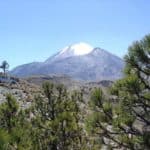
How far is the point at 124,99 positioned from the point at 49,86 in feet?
27.2

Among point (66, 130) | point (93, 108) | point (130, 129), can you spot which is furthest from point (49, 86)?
point (130, 129)

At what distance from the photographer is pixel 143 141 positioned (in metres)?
16.2

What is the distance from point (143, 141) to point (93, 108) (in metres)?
2.65

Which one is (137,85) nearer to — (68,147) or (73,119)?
(73,119)

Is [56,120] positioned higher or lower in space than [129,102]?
lower

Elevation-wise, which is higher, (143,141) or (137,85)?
(137,85)

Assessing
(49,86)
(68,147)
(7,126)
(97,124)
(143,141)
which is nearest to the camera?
(143,141)

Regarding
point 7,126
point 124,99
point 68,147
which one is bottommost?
point 68,147

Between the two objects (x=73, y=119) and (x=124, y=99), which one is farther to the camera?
(x=73, y=119)

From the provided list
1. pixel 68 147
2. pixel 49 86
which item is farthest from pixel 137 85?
pixel 49 86

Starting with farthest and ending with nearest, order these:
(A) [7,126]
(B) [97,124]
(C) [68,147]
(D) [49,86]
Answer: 1. (D) [49,86]
2. (C) [68,147]
3. (A) [7,126]
4. (B) [97,124]

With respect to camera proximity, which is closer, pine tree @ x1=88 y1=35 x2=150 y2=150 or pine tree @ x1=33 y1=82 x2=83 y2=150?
pine tree @ x1=88 y1=35 x2=150 y2=150

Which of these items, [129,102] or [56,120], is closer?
[129,102]

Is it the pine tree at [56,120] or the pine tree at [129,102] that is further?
the pine tree at [56,120]
